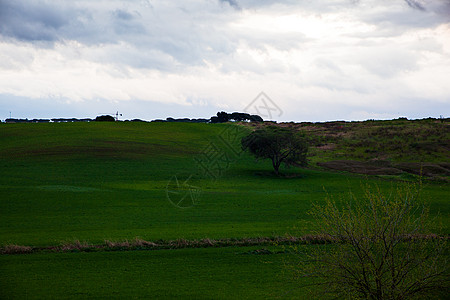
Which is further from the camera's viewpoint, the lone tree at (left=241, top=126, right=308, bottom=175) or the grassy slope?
the lone tree at (left=241, top=126, right=308, bottom=175)

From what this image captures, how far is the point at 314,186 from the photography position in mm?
60625

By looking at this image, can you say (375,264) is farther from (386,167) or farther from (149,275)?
(386,167)

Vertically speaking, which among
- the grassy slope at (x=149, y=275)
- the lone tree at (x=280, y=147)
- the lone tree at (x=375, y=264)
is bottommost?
the grassy slope at (x=149, y=275)

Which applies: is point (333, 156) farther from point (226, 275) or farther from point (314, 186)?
point (226, 275)

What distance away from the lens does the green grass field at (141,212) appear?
74.5 feet

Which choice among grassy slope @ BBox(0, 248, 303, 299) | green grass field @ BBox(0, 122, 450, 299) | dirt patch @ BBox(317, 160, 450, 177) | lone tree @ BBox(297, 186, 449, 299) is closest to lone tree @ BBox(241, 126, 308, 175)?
green grass field @ BBox(0, 122, 450, 299)

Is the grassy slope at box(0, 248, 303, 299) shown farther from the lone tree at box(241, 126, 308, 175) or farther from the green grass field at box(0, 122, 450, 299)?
the lone tree at box(241, 126, 308, 175)

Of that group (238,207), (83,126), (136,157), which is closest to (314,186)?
(238,207)

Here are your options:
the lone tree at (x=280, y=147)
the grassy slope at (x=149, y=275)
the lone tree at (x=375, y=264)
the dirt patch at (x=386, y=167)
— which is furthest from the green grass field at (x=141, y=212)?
the dirt patch at (x=386, y=167)

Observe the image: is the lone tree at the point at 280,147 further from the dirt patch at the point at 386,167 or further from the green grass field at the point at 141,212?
the dirt patch at the point at 386,167

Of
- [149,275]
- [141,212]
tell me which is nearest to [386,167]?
[141,212]

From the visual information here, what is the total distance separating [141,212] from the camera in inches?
1650

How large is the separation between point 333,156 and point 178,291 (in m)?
72.9

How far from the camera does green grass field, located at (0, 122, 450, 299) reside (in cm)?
2270
